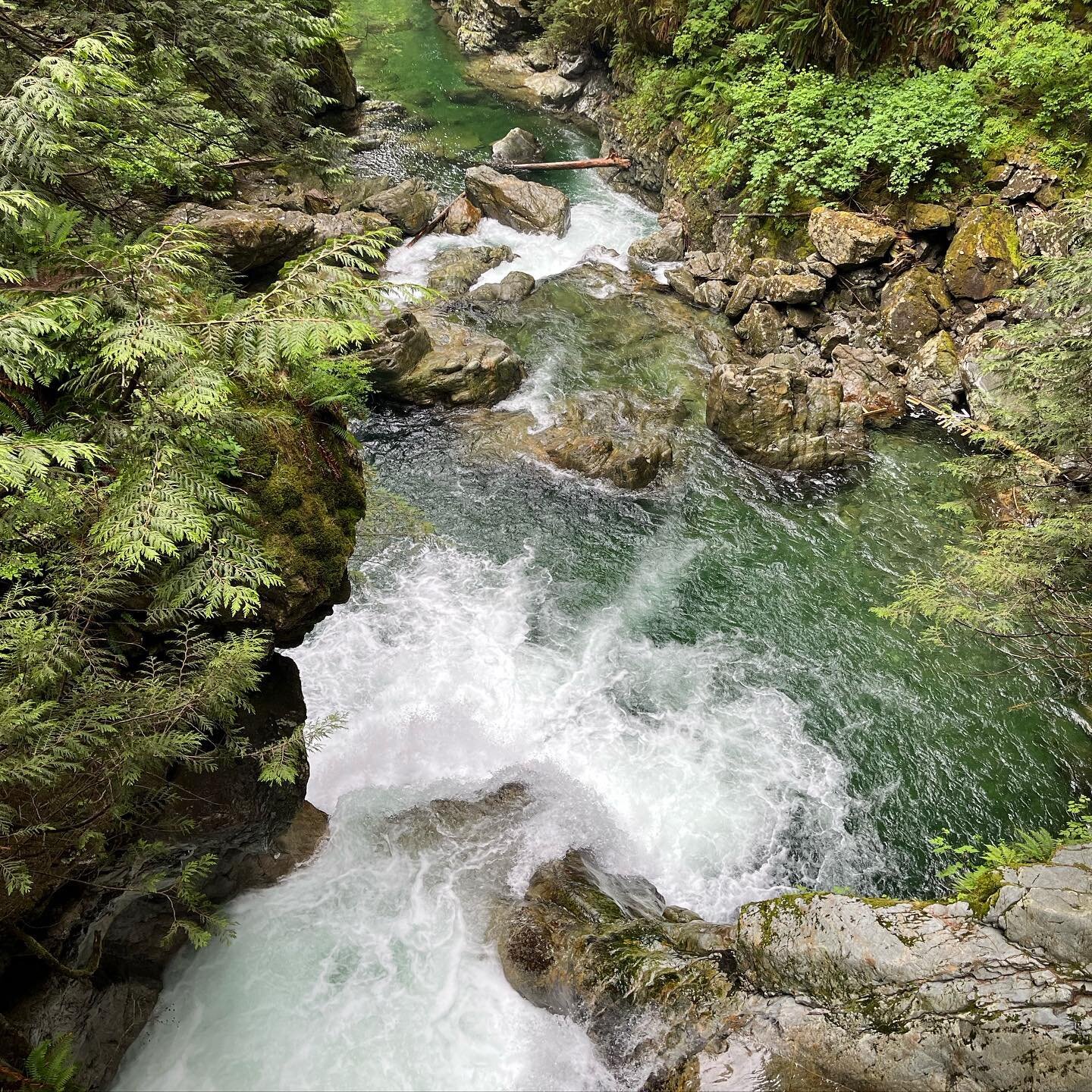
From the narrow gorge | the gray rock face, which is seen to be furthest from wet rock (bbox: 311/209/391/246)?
the gray rock face

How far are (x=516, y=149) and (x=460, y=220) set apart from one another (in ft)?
14.3

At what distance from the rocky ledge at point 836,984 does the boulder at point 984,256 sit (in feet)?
34.7

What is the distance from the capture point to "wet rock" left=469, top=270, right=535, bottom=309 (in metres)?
13.6

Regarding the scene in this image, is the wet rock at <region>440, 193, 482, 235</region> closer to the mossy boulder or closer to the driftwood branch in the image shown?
the driftwood branch

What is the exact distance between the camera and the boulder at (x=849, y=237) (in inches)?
475

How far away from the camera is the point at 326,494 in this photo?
18.7ft

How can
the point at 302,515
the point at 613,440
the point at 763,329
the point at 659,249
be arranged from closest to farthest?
the point at 302,515 < the point at 613,440 < the point at 763,329 < the point at 659,249

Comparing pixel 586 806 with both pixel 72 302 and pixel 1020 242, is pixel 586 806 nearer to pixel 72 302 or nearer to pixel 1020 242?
pixel 72 302

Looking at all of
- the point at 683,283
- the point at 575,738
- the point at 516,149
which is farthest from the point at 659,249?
the point at 575,738

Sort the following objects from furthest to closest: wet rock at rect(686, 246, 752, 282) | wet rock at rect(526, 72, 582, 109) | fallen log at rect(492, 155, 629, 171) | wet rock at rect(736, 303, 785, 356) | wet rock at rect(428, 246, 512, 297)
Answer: wet rock at rect(526, 72, 582, 109)
fallen log at rect(492, 155, 629, 171)
wet rock at rect(686, 246, 752, 282)
wet rock at rect(428, 246, 512, 297)
wet rock at rect(736, 303, 785, 356)

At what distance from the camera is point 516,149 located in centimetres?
1812

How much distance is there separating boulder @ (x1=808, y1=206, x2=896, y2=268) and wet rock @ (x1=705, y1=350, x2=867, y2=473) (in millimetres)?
3061

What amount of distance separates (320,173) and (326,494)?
5.09m

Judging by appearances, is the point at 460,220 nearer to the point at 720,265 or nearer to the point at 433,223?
the point at 433,223
